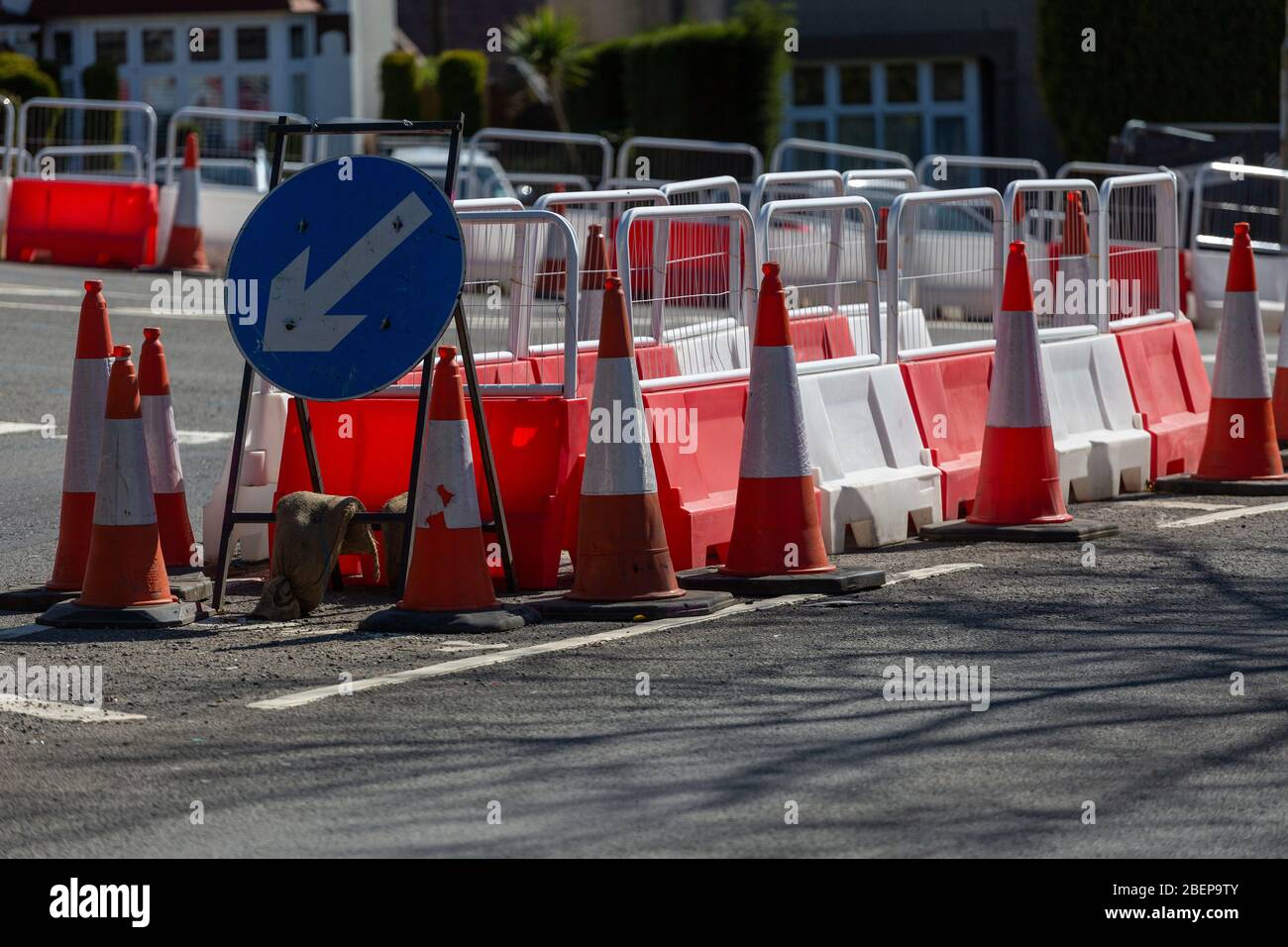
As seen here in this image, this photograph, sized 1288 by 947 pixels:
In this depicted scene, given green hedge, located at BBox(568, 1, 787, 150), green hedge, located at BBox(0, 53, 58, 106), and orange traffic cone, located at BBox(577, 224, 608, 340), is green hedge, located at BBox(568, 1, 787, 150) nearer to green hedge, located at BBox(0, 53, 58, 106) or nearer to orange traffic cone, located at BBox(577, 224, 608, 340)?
green hedge, located at BBox(0, 53, 58, 106)

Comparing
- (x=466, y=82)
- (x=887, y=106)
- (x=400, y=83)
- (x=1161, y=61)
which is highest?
(x=400, y=83)

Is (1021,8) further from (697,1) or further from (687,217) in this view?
(687,217)

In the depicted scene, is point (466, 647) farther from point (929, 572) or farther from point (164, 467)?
point (929, 572)

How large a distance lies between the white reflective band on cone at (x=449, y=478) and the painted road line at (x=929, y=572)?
179 cm

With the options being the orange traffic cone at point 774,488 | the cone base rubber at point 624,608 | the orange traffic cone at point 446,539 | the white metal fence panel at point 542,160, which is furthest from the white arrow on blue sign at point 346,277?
the white metal fence panel at point 542,160

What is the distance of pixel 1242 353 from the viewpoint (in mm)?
10930

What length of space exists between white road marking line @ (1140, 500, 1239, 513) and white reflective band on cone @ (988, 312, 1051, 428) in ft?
4.24

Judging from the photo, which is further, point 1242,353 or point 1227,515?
point 1242,353

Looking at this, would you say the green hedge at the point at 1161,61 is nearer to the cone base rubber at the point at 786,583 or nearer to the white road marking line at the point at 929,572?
the white road marking line at the point at 929,572

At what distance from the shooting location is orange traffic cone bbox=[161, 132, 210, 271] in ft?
74.1

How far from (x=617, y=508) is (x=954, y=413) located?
300 centimetres

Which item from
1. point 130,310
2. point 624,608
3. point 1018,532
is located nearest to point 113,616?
point 624,608

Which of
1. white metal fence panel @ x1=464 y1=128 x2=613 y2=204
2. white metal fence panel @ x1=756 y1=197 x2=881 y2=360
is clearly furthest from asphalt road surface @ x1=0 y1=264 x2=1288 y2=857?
white metal fence panel @ x1=464 y1=128 x2=613 y2=204

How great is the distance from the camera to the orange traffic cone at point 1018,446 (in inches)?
374
